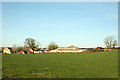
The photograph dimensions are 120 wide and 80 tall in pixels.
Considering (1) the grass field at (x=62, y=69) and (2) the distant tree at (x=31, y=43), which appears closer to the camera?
(1) the grass field at (x=62, y=69)

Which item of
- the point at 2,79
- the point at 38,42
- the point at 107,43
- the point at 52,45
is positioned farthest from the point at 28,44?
the point at 2,79

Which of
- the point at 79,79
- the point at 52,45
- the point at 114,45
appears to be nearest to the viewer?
the point at 79,79

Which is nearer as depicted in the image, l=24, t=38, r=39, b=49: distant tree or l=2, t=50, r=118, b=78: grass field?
l=2, t=50, r=118, b=78: grass field

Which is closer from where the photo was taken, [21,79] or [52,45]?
[21,79]

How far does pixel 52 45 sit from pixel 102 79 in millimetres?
144610

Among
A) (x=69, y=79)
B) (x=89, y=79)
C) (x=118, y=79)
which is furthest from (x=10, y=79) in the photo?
(x=118, y=79)

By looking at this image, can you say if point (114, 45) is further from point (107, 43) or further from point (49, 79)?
point (49, 79)

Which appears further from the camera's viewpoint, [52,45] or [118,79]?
[52,45]

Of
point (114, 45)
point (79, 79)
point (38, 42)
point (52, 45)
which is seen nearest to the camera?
point (79, 79)

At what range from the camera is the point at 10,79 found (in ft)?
31.3

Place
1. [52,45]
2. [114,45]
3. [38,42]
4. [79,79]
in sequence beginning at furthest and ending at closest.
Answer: [52,45] → [38,42] → [114,45] → [79,79]

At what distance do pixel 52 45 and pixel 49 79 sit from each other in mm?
144334

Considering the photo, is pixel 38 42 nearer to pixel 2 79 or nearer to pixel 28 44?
pixel 28 44

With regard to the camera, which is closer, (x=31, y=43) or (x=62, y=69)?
(x=62, y=69)
